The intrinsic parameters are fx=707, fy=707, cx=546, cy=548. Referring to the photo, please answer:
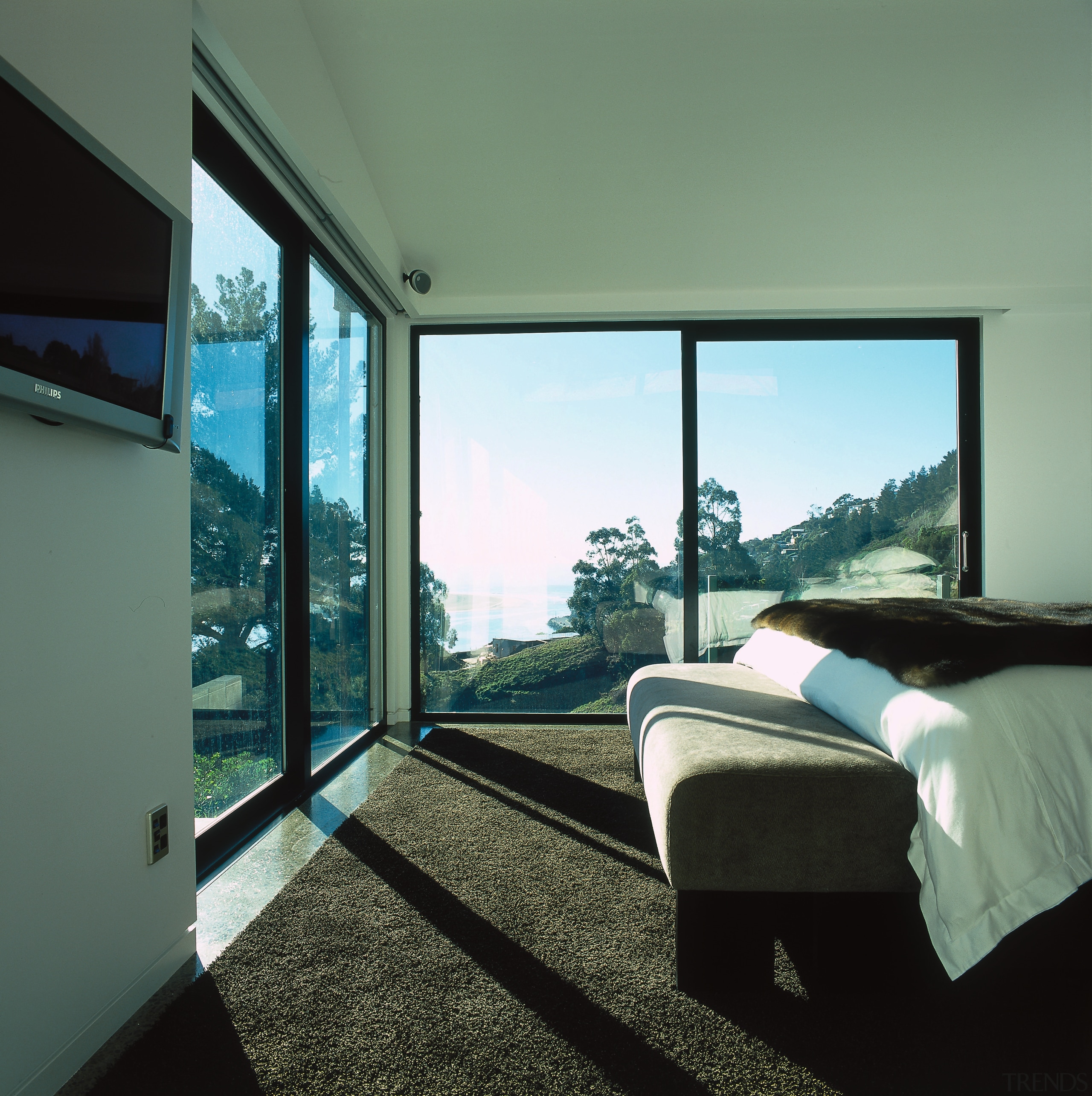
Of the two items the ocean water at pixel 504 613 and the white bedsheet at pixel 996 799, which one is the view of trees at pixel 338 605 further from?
the white bedsheet at pixel 996 799

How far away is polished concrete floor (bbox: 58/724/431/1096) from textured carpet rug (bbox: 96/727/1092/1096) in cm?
4

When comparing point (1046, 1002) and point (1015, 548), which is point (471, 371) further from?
point (1046, 1002)

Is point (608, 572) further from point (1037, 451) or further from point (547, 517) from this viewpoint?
point (1037, 451)

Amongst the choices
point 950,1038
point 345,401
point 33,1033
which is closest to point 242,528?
point 345,401

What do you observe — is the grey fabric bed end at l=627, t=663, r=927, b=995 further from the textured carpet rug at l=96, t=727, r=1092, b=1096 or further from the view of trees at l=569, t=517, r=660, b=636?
the view of trees at l=569, t=517, r=660, b=636

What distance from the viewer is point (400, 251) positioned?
354cm

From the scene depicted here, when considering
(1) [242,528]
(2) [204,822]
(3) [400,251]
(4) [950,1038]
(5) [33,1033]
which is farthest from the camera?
(3) [400,251]

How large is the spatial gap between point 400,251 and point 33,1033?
3.30 metres

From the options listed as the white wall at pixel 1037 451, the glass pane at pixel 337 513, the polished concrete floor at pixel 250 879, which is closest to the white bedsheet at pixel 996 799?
the polished concrete floor at pixel 250 879

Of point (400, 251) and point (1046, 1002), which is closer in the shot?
point (1046, 1002)

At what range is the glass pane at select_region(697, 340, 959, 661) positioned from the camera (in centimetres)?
390

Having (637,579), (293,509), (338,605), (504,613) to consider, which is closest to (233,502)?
(293,509)

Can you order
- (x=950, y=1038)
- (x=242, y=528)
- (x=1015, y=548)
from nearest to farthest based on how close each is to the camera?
1. (x=950, y=1038)
2. (x=242, y=528)
3. (x=1015, y=548)

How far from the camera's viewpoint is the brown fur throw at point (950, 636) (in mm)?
1476
